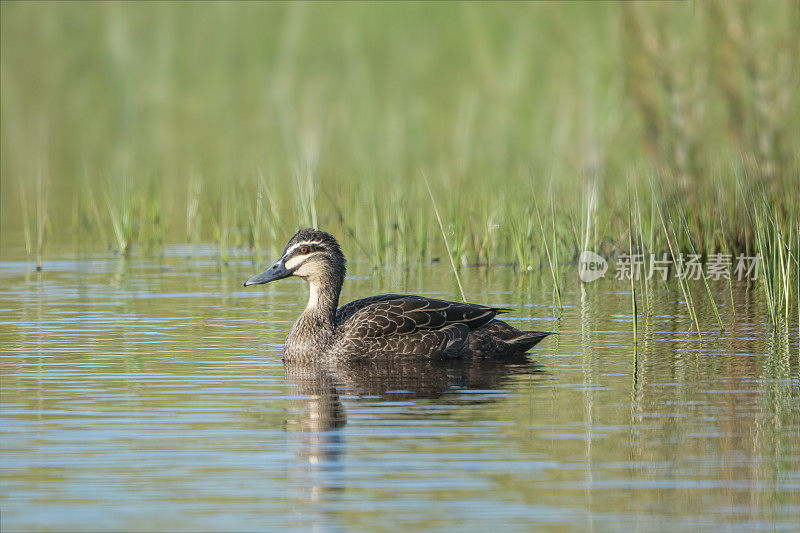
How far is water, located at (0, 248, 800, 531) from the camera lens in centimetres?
669

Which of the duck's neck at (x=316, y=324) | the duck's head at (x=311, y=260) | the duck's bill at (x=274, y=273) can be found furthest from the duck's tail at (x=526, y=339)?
the duck's bill at (x=274, y=273)

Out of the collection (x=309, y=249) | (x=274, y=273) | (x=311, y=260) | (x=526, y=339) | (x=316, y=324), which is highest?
(x=309, y=249)

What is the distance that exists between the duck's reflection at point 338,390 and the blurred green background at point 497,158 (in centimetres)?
191

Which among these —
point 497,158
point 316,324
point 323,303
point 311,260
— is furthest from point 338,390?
point 497,158

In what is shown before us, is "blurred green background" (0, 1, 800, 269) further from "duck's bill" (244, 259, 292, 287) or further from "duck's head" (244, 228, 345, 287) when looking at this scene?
"duck's bill" (244, 259, 292, 287)

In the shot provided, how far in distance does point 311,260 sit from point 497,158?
7.95 metres

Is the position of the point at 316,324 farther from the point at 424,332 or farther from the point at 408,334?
the point at 424,332

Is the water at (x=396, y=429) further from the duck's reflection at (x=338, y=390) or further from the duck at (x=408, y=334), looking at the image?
the duck at (x=408, y=334)

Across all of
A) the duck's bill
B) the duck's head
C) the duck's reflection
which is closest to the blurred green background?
the duck's reflection

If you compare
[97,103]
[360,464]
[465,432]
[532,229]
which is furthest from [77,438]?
[97,103]

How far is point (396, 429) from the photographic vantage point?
8562mm

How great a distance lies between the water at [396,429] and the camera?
6688 mm

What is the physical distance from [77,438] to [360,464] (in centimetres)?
200

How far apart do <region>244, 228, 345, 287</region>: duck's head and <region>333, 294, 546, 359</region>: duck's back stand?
2.54ft
